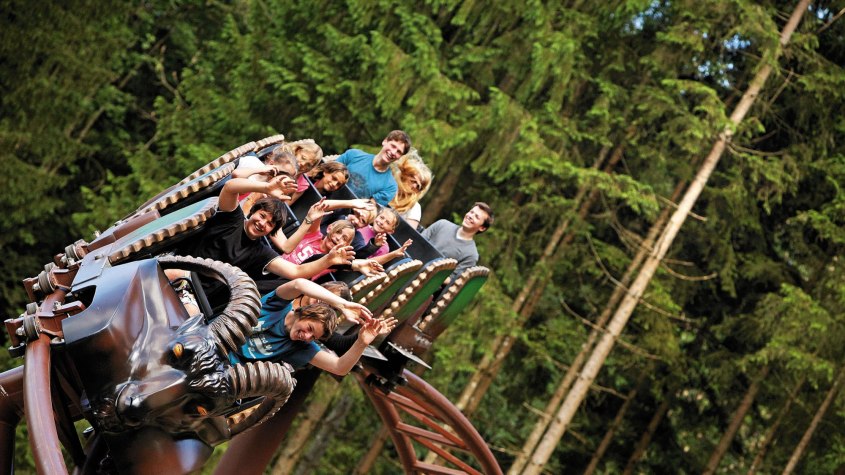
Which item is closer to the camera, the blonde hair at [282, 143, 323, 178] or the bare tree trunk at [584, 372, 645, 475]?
the blonde hair at [282, 143, 323, 178]

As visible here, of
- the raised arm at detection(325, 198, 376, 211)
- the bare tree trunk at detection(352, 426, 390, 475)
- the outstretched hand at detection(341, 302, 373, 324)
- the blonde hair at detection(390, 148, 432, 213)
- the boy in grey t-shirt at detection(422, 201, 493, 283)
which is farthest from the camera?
the bare tree trunk at detection(352, 426, 390, 475)

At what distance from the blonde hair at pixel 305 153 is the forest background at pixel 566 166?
7.04m

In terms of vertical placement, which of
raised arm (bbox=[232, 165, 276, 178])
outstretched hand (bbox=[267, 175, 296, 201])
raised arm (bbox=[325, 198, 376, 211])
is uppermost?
outstretched hand (bbox=[267, 175, 296, 201])

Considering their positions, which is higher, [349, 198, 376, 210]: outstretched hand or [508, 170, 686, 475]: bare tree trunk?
[349, 198, 376, 210]: outstretched hand

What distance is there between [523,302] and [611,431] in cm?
338

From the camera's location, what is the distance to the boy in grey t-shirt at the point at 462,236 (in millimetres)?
8602

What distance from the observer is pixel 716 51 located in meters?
17.2

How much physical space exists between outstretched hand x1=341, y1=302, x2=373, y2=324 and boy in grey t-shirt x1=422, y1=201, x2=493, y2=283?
3.10 meters

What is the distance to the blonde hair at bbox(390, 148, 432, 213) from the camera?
8445mm

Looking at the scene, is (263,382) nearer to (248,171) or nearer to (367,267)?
(248,171)

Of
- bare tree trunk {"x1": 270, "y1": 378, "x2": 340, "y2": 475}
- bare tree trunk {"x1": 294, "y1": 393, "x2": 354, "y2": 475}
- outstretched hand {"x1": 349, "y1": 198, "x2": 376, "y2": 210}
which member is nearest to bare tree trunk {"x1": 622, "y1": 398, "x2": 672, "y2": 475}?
bare tree trunk {"x1": 294, "y1": 393, "x2": 354, "y2": 475}

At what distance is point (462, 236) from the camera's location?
29.2ft

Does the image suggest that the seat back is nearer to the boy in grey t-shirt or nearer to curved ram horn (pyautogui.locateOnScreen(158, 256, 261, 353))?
the boy in grey t-shirt

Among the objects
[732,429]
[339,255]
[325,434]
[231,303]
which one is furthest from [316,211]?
[732,429]
